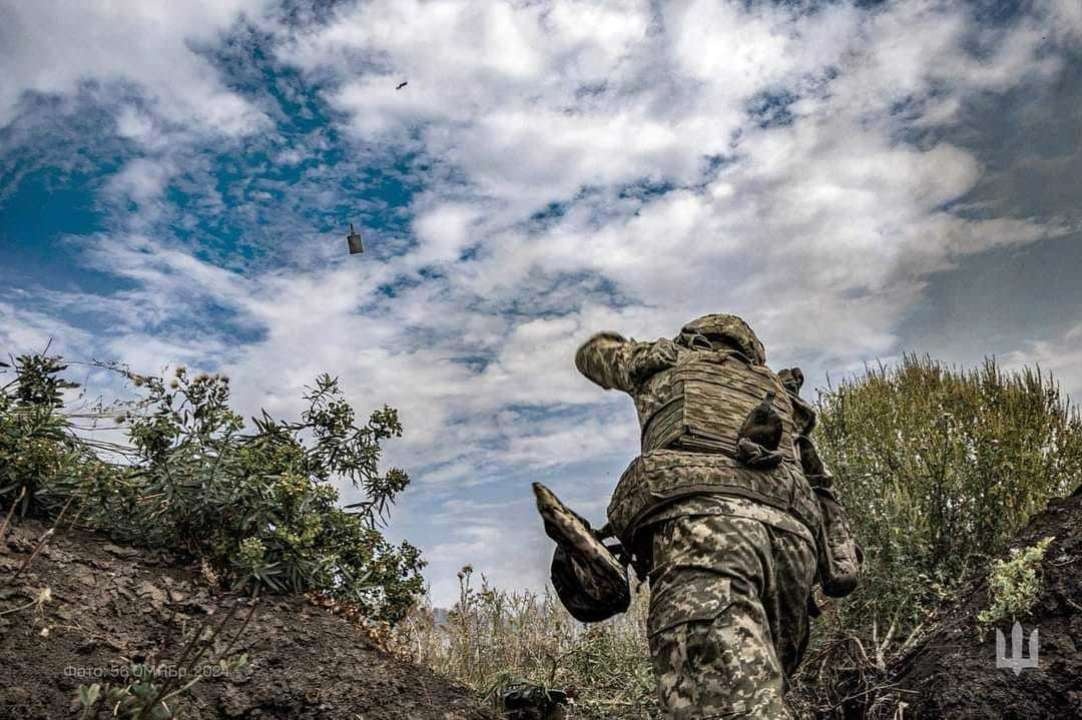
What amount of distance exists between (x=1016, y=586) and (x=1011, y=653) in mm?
387

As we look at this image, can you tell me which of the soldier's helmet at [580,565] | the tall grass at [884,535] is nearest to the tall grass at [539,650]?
the tall grass at [884,535]

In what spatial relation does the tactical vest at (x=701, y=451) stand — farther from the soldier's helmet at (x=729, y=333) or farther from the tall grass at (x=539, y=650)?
the tall grass at (x=539, y=650)

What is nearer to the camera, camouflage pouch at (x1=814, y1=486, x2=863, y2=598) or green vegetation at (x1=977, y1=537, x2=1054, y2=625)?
camouflage pouch at (x1=814, y1=486, x2=863, y2=598)

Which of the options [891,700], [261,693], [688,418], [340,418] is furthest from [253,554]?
[891,700]

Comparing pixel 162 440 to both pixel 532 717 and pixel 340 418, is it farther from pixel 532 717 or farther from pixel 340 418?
pixel 532 717

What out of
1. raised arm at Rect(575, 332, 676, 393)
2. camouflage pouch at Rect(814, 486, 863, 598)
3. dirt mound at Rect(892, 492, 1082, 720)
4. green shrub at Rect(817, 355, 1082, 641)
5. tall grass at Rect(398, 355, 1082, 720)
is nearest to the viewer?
camouflage pouch at Rect(814, 486, 863, 598)

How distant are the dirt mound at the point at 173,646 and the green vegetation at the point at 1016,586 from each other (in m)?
2.90

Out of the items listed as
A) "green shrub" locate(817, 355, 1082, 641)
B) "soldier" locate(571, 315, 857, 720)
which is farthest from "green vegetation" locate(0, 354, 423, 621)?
"green shrub" locate(817, 355, 1082, 641)

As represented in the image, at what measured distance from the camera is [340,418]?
553 centimetres

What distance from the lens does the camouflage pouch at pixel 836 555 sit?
404cm

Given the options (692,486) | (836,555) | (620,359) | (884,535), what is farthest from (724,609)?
(884,535)

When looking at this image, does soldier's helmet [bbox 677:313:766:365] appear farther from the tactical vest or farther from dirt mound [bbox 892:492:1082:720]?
dirt mound [bbox 892:492:1082:720]

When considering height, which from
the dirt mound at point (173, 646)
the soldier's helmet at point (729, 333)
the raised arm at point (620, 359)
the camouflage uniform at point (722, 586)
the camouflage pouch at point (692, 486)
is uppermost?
the soldier's helmet at point (729, 333)

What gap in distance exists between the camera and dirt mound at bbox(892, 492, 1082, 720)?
4.40 meters
